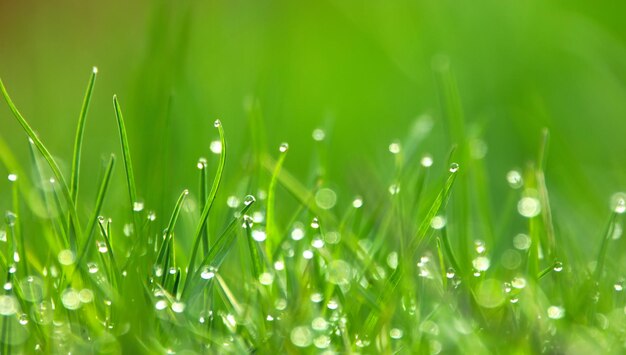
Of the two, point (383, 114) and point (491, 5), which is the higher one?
point (491, 5)

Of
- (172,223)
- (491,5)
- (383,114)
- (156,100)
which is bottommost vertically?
(172,223)

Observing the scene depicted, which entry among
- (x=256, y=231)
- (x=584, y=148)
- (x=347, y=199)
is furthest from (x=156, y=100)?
(x=584, y=148)

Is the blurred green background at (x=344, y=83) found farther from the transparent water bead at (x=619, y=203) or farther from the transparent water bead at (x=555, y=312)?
the transparent water bead at (x=555, y=312)

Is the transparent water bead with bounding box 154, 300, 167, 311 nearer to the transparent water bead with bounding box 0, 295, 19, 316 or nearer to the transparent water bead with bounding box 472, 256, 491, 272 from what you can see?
the transparent water bead with bounding box 0, 295, 19, 316

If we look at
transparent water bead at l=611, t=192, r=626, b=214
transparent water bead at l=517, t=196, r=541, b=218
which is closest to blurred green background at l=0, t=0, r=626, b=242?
transparent water bead at l=611, t=192, r=626, b=214

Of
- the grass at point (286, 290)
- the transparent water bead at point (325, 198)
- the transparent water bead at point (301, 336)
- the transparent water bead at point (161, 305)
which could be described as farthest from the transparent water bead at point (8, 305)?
the transparent water bead at point (325, 198)

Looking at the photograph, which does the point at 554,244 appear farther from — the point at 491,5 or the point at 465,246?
the point at 491,5
